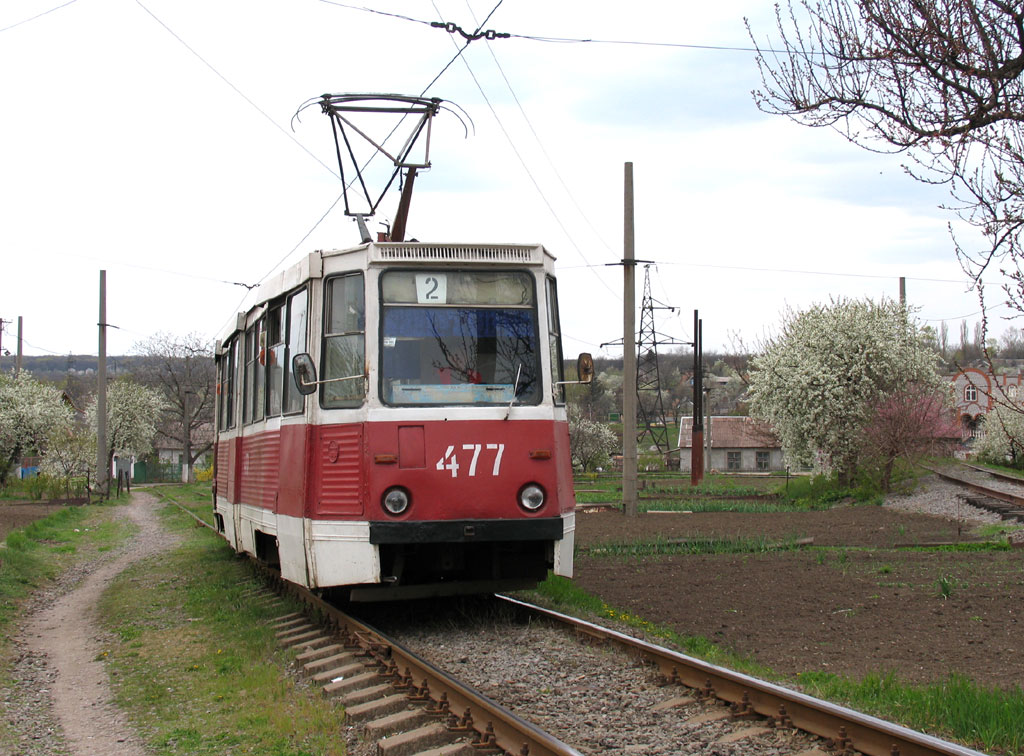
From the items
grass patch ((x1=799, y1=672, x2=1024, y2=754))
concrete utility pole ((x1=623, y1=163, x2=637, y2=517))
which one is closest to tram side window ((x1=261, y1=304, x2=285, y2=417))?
grass patch ((x1=799, y1=672, x2=1024, y2=754))

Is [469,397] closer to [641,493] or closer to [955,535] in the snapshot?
[955,535]

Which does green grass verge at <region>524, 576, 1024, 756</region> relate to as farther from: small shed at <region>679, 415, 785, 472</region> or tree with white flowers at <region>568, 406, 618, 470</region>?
small shed at <region>679, 415, 785, 472</region>

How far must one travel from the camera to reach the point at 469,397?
861cm

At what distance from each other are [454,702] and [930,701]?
2.70m

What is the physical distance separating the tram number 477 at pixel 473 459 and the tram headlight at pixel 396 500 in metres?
0.33

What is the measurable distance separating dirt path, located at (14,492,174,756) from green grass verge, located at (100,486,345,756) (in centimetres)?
14

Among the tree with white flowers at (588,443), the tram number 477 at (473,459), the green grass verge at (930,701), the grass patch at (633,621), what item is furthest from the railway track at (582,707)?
the tree with white flowers at (588,443)

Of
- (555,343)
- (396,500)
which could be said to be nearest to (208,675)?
(396,500)

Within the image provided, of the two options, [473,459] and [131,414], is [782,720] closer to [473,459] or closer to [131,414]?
[473,459]

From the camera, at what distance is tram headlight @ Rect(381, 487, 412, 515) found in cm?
827

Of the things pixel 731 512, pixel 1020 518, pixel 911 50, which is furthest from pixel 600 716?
pixel 731 512

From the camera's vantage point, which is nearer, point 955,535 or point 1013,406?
point 1013,406

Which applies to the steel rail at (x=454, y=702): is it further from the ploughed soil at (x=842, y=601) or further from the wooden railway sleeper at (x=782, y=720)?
the ploughed soil at (x=842, y=601)

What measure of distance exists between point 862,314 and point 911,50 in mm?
28667
